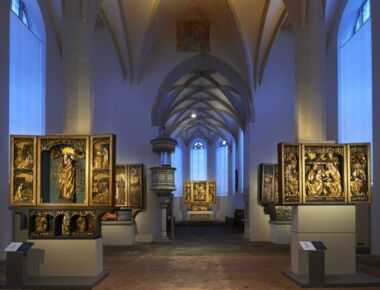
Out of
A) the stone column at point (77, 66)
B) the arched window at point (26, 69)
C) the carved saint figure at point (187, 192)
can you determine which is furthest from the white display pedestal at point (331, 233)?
the carved saint figure at point (187, 192)

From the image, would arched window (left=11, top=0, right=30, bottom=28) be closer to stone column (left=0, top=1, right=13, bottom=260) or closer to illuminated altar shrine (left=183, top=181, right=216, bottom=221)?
stone column (left=0, top=1, right=13, bottom=260)

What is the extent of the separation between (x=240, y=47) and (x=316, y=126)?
1095cm

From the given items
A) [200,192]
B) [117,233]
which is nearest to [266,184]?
[117,233]

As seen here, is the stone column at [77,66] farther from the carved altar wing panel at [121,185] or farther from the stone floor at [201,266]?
the carved altar wing panel at [121,185]

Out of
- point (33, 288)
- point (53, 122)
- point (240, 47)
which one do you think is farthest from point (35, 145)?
point (240, 47)

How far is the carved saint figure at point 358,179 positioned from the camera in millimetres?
11789

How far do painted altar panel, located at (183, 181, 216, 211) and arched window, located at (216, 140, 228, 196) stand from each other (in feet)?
4.27

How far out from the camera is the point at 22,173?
11305 mm

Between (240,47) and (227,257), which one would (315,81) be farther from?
(240,47)

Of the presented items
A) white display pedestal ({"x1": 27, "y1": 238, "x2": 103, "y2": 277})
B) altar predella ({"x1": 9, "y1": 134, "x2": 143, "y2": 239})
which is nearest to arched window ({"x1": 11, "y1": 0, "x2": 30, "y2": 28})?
altar predella ({"x1": 9, "y1": 134, "x2": 143, "y2": 239})

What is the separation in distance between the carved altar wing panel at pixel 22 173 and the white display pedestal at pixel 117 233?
10.0m

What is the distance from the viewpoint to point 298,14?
12.9 m

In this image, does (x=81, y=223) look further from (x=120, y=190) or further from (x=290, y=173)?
(x=120, y=190)

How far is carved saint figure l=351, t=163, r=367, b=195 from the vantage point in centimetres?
1179
